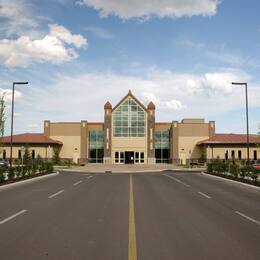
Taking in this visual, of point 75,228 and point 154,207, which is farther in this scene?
point 154,207

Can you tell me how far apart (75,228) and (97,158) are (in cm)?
6466

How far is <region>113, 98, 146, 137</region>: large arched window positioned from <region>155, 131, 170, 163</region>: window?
12.5 ft

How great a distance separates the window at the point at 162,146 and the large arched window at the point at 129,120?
12.5 ft

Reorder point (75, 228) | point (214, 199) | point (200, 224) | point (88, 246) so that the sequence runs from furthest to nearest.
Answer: point (214, 199) < point (200, 224) < point (75, 228) < point (88, 246)

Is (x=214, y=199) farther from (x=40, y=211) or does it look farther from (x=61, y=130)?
(x=61, y=130)

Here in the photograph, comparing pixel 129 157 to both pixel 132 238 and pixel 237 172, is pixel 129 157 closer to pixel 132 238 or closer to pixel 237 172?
pixel 237 172

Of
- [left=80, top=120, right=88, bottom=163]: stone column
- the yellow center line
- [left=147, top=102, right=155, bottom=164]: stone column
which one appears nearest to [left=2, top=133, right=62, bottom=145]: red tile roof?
[left=80, top=120, right=88, bottom=163]: stone column

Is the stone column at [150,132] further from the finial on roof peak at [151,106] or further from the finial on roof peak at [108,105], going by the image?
the finial on roof peak at [108,105]

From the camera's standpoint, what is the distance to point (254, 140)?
228 feet

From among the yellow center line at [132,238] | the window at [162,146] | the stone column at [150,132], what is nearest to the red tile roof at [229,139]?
the window at [162,146]

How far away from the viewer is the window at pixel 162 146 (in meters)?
73.8

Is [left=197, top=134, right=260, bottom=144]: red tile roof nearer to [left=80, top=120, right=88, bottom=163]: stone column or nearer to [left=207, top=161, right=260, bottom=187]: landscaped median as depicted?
[left=80, top=120, right=88, bottom=163]: stone column

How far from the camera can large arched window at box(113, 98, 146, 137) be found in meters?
71.8

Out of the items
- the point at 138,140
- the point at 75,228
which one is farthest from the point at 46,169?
the point at 138,140
